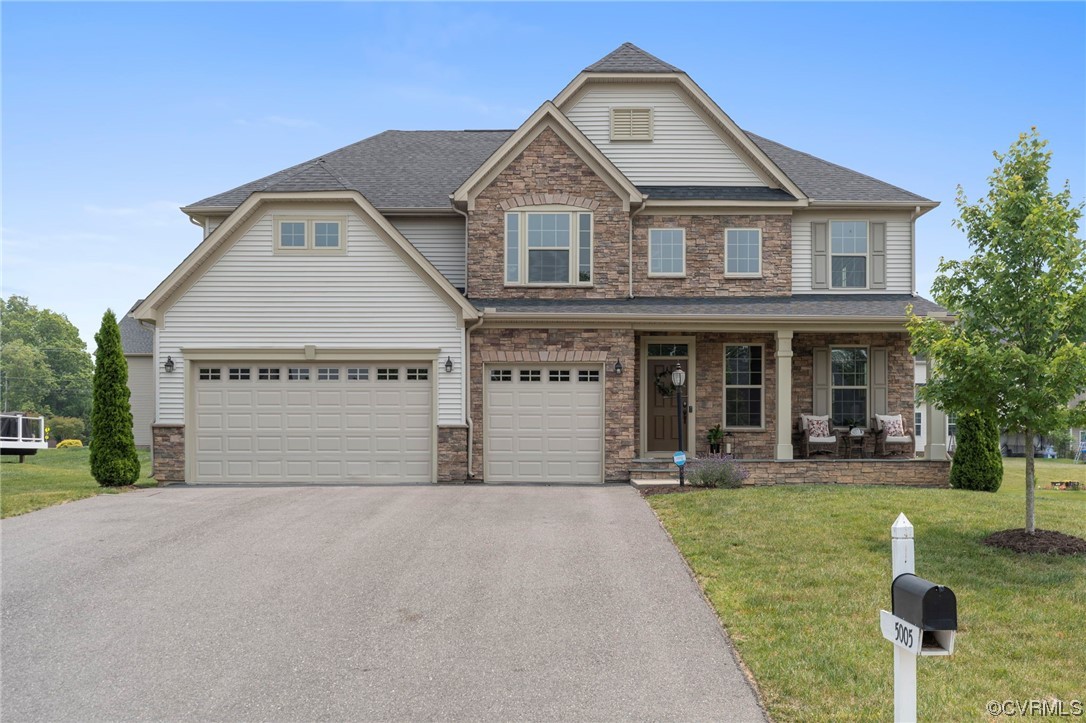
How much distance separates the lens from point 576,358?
17.3 m

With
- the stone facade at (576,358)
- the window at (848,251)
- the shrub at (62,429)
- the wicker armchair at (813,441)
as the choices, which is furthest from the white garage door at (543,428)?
the shrub at (62,429)

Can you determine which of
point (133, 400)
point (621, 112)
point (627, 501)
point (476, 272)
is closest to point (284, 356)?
point (476, 272)

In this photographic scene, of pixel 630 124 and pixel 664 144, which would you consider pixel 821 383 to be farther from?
pixel 630 124

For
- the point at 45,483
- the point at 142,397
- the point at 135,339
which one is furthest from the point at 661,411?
the point at 135,339

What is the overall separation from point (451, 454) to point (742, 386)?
6666 millimetres

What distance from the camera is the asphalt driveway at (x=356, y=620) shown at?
6.05 meters

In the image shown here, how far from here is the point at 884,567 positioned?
30.5ft

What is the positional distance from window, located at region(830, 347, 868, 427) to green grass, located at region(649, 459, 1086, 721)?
5170mm

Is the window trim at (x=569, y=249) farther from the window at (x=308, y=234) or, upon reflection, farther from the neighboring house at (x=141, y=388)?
the neighboring house at (x=141, y=388)

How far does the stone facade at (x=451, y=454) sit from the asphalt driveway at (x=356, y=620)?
3970 mm

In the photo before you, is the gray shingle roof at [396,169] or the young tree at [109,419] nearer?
the young tree at [109,419]

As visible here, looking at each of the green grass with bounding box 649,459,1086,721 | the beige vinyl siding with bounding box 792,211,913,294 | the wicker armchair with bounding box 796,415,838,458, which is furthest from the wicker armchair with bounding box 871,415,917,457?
the green grass with bounding box 649,459,1086,721

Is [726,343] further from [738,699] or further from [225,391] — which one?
[738,699]

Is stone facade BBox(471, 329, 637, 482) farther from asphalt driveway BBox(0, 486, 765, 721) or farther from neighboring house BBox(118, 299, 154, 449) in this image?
neighboring house BBox(118, 299, 154, 449)
